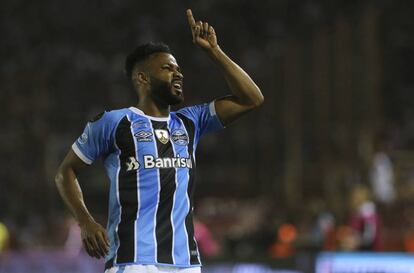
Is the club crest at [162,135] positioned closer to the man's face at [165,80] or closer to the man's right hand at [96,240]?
the man's face at [165,80]

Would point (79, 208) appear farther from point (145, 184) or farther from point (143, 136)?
point (143, 136)

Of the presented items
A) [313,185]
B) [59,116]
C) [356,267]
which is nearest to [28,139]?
[59,116]

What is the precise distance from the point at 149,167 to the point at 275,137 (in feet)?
36.1

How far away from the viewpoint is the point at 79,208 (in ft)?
14.4

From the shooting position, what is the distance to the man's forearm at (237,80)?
4582mm

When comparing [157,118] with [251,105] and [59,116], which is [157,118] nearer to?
[251,105]

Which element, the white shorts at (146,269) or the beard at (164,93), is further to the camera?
the beard at (164,93)

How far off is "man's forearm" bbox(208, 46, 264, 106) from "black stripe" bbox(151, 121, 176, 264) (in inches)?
19.0

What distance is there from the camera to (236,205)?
15.3 meters

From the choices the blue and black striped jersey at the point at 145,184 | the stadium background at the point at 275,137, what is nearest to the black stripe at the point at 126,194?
the blue and black striped jersey at the point at 145,184

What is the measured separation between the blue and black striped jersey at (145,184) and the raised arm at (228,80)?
27 centimetres

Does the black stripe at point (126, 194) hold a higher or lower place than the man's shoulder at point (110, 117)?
lower

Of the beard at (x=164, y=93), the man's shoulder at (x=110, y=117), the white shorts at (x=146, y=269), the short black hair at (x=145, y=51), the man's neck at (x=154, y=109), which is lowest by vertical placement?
the white shorts at (x=146, y=269)

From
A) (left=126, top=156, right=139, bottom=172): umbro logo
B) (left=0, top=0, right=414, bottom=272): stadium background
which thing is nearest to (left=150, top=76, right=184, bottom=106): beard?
(left=126, top=156, right=139, bottom=172): umbro logo
